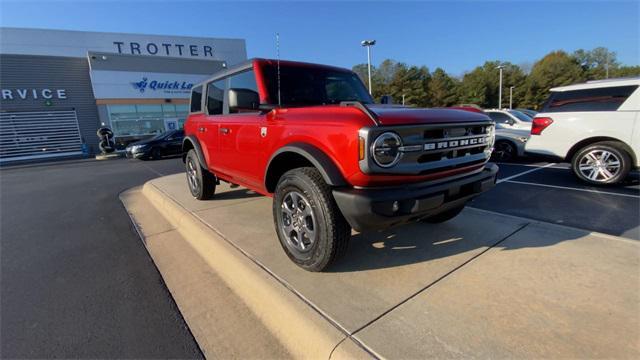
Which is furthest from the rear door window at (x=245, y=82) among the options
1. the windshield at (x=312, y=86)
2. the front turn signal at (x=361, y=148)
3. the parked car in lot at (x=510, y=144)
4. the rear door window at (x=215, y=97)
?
the parked car in lot at (x=510, y=144)

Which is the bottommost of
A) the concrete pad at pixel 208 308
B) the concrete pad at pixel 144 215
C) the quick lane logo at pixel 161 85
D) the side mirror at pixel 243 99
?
the concrete pad at pixel 208 308

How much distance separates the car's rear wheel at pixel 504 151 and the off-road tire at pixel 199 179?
25.4ft

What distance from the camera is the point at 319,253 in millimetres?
2396

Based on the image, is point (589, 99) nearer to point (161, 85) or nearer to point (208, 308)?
point (208, 308)

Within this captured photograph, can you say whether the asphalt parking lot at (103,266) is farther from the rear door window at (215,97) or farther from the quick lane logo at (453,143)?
the rear door window at (215,97)

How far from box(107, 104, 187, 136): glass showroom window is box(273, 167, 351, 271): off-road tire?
25121 mm

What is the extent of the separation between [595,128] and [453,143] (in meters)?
4.55

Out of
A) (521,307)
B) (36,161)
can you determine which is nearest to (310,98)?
(521,307)

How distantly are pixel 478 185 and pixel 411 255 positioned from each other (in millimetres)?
867

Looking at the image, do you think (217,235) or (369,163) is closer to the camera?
(369,163)

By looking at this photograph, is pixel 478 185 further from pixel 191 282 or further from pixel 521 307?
pixel 191 282

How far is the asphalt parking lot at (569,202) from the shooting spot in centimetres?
350

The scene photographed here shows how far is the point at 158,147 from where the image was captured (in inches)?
567

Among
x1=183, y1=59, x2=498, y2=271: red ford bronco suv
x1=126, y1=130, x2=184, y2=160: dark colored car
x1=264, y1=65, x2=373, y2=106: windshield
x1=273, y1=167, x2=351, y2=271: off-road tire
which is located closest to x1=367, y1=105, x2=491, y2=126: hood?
x1=183, y1=59, x2=498, y2=271: red ford bronco suv
